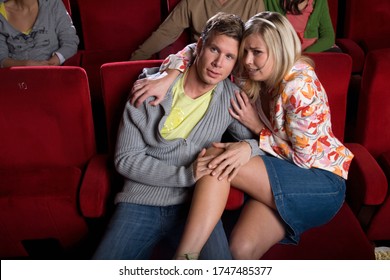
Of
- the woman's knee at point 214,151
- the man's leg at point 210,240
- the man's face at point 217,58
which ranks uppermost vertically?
the man's face at point 217,58

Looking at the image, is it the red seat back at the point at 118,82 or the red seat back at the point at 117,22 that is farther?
the red seat back at the point at 117,22

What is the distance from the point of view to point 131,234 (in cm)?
119

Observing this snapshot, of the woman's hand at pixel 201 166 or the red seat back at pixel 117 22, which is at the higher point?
the red seat back at pixel 117 22

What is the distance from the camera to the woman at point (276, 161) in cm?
117

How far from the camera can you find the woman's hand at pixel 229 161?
1193mm

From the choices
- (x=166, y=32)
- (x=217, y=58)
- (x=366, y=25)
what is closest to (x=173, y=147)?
(x=217, y=58)

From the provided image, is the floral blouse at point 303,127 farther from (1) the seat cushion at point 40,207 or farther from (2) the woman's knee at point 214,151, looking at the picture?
(1) the seat cushion at point 40,207

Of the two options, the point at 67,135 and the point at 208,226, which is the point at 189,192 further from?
the point at 67,135

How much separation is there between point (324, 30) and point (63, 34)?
49.6 inches

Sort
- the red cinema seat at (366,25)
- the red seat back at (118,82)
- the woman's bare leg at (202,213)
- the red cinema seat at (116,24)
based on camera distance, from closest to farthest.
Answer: the woman's bare leg at (202,213) < the red seat back at (118,82) < the red cinema seat at (116,24) < the red cinema seat at (366,25)

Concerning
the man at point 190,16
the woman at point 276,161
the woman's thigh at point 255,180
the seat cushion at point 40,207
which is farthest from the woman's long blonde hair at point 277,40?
the man at point 190,16

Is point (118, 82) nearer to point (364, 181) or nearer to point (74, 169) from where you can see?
point (74, 169)

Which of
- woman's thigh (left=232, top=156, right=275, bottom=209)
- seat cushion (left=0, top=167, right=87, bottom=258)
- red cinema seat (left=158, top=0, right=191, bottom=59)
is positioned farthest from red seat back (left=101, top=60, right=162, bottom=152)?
red cinema seat (left=158, top=0, right=191, bottom=59)

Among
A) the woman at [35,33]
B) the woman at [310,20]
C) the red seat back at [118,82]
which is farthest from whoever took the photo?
the woman at [310,20]
